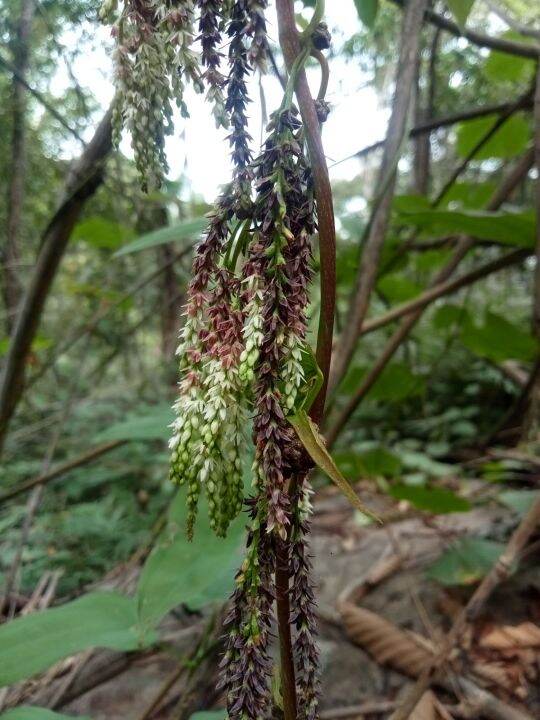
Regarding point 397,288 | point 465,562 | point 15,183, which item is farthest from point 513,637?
point 15,183

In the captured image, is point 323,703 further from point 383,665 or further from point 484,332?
point 484,332

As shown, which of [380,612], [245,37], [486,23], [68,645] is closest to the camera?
[245,37]

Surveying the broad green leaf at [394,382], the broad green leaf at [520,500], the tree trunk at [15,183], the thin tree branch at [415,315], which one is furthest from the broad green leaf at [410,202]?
the tree trunk at [15,183]

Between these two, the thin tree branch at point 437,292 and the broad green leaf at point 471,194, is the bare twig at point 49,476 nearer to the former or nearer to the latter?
the thin tree branch at point 437,292

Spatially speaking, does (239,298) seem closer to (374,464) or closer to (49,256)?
(49,256)

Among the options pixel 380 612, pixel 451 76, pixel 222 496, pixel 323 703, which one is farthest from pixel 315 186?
pixel 451 76

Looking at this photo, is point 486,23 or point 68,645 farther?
point 486,23

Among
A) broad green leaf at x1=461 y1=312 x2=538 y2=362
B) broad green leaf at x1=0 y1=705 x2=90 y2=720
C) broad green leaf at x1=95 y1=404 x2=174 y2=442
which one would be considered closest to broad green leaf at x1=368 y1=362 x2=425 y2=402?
broad green leaf at x1=461 y1=312 x2=538 y2=362
